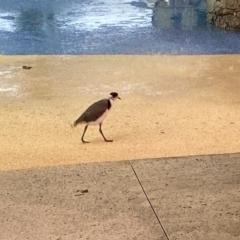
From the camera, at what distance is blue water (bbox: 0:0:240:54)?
18.8 ft

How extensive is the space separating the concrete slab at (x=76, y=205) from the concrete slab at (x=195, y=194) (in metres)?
0.06

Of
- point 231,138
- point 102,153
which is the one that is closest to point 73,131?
point 102,153

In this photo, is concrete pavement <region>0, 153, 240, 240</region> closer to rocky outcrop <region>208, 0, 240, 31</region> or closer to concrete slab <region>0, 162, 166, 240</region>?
concrete slab <region>0, 162, 166, 240</region>

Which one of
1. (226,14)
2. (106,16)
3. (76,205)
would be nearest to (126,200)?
(76,205)

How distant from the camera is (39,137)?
3109mm

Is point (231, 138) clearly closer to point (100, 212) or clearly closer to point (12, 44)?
point (100, 212)

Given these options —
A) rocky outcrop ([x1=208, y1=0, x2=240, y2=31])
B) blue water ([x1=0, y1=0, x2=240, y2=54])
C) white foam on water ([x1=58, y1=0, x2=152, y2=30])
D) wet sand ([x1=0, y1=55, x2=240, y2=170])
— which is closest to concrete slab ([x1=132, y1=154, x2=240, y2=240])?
wet sand ([x1=0, y1=55, x2=240, y2=170])

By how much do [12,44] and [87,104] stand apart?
2425mm

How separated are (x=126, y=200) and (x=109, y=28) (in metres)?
5.17

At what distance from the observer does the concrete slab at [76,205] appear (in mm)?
1710

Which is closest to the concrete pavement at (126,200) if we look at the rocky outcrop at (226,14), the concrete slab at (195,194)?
the concrete slab at (195,194)

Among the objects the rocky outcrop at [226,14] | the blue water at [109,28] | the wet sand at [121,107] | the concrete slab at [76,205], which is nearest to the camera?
the concrete slab at [76,205]

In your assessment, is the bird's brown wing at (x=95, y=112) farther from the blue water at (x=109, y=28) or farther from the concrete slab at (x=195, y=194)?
the blue water at (x=109, y=28)

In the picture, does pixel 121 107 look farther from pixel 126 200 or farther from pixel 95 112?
pixel 126 200
